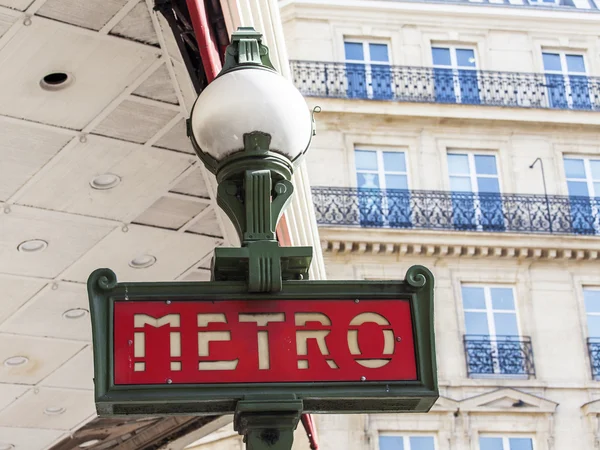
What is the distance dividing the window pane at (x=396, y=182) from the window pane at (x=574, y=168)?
3.64m

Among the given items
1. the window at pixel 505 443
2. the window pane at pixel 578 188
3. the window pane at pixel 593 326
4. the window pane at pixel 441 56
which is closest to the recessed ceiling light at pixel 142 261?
the window at pixel 505 443

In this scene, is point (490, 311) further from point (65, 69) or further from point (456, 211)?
point (65, 69)

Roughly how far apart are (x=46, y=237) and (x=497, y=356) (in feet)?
52.4

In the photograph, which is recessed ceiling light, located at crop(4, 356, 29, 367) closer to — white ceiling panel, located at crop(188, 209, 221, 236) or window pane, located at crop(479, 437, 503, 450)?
white ceiling panel, located at crop(188, 209, 221, 236)

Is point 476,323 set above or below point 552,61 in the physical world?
below

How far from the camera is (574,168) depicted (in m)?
28.2

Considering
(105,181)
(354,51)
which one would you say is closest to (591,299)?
(354,51)

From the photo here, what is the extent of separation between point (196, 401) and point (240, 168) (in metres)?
0.69

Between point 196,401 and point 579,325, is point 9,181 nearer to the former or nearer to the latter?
point 196,401

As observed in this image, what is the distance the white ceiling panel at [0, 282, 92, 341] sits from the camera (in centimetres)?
1202

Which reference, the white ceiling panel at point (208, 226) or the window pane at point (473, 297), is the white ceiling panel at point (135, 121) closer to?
the white ceiling panel at point (208, 226)

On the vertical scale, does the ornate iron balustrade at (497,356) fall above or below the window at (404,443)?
above

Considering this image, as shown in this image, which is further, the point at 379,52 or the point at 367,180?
the point at 379,52

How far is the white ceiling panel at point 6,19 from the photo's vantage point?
26.8ft
